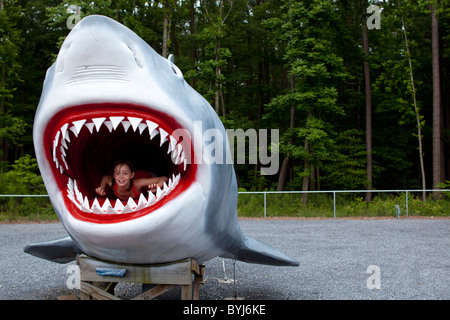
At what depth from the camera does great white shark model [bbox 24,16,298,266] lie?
2018mm

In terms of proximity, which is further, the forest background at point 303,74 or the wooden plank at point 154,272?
the forest background at point 303,74

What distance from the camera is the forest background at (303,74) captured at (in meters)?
18.1

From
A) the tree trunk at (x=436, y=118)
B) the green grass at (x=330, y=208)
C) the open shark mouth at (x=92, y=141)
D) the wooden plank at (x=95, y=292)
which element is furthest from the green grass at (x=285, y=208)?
the open shark mouth at (x=92, y=141)

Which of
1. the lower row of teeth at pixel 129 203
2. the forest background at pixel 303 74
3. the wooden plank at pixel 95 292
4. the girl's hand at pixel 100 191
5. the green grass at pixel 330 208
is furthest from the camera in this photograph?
the forest background at pixel 303 74

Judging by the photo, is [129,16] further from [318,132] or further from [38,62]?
[318,132]

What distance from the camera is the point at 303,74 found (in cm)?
1748

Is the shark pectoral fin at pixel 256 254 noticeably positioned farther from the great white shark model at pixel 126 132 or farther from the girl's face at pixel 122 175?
the girl's face at pixel 122 175

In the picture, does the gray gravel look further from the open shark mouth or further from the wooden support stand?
the open shark mouth

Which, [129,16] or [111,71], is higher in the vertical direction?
[129,16]

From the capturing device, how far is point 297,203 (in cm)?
1627

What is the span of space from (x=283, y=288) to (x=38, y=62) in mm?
24643

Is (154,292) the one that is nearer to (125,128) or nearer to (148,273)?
(148,273)

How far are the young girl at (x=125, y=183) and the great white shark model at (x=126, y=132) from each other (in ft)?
1.04
